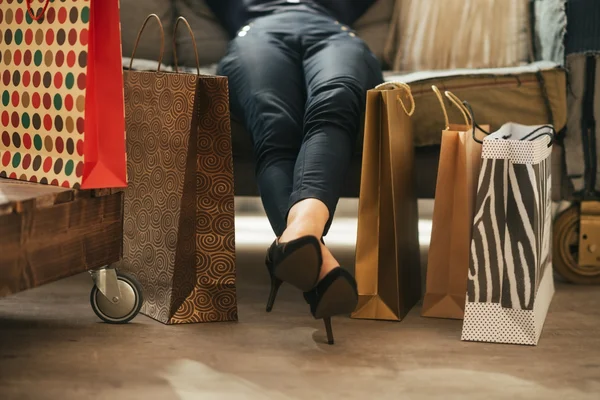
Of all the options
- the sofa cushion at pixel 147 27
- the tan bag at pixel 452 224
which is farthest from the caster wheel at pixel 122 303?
the sofa cushion at pixel 147 27

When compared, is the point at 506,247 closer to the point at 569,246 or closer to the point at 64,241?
the point at 569,246

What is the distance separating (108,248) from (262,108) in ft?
1.52

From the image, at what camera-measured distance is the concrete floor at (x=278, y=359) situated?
4.06 feet

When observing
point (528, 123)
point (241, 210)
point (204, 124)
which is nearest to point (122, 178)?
point (204, 124)

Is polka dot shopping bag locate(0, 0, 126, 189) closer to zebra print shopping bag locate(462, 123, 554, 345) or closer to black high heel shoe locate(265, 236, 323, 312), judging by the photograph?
black high heel shoe locate(265, 236, 323, 312)

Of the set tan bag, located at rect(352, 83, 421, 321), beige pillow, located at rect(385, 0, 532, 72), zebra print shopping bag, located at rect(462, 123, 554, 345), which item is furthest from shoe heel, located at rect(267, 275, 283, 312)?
beige pillow, located at rect(385, 0, 532, 72)

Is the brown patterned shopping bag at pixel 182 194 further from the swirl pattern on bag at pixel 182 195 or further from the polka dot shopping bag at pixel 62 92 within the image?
the polka dot shopping bag at pixel 62 92

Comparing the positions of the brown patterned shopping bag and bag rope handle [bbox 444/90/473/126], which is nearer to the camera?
the brown patterned shopping bag

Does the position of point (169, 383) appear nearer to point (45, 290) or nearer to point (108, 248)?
point (108, 248)

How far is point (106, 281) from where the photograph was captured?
1.52 metres

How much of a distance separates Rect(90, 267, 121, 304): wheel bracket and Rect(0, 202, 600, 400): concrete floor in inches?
2.6

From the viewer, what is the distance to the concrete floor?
1.24 meters

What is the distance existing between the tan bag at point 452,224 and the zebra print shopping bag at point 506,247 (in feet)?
0.36

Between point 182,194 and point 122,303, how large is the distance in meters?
0.23
